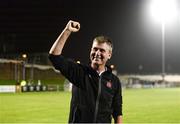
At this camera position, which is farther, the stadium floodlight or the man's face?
the stadium floodlight

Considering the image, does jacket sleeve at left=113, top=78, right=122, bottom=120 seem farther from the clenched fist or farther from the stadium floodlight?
the stadium floodlight

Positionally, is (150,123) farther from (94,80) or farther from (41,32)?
(41,32)

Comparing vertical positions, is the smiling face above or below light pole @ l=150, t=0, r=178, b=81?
below

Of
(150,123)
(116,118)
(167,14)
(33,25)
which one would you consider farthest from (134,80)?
(116,118)

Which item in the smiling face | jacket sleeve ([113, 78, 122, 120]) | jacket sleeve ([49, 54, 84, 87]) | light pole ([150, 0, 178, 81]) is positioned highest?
light pole ([150, 0, 178, 81])

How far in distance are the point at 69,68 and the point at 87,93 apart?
0.31 meters

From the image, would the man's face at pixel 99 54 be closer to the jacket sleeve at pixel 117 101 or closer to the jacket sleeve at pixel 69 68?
the jacket sleeve at pixel 69 68

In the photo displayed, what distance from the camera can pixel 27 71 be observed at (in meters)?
67.1

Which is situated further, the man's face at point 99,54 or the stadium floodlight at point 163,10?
the stadium floodlight at point 163,10

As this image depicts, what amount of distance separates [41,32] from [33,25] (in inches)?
54.0

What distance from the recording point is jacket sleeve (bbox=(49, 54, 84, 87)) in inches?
178

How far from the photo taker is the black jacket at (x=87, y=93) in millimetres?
4617

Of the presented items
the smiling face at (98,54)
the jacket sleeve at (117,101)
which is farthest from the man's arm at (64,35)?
the jacket sleeve at (117,101)

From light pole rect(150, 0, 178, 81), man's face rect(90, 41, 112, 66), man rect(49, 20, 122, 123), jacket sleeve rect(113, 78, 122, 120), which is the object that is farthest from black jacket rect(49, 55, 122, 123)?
light pole rect(150, 0, 178, 81)
